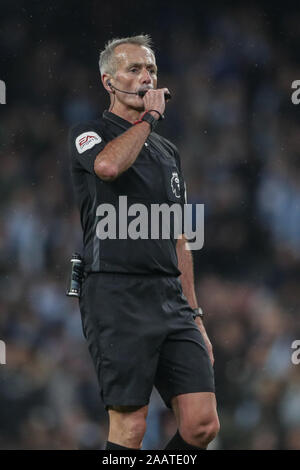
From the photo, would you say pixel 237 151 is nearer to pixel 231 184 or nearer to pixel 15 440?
pixel 231 184

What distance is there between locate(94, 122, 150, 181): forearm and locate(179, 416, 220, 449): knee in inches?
39.2

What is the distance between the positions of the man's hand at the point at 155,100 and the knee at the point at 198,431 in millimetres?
1207

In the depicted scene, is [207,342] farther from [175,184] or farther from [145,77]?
[145,77]

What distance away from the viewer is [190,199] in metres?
6.25

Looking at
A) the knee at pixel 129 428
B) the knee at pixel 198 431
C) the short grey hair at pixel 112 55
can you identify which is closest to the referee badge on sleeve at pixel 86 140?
the short grey hair at pixel 112 55

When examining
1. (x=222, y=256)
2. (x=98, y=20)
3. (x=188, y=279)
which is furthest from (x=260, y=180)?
(x=188, y=279)

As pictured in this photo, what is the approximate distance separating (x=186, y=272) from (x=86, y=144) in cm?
75

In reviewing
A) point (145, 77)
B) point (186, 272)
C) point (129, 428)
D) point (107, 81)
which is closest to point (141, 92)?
point (145, 77)

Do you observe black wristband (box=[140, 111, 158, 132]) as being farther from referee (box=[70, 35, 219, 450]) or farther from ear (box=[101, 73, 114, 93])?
ear (box=[101, 73, 114, 93])

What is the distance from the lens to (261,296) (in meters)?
6.04

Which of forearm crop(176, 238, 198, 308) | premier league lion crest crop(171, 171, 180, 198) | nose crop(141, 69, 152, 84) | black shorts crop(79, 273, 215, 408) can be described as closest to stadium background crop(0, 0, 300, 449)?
forearm crop(176, 238, 198, 308)

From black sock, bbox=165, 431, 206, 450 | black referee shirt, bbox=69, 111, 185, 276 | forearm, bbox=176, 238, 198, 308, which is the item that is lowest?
black sock, bbox=165, 431, 206, 450

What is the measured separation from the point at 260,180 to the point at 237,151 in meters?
0.30

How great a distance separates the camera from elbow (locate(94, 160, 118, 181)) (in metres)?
3.05
